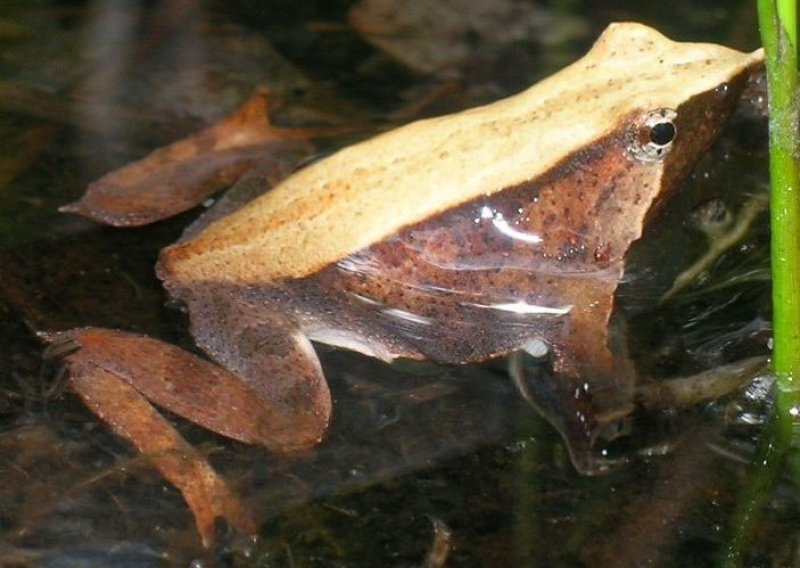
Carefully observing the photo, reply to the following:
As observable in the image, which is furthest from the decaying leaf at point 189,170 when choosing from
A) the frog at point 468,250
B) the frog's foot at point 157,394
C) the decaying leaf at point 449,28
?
the decaying leaf at point 449,28

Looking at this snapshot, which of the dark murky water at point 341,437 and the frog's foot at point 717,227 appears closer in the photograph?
the dark murky water at point 341,437

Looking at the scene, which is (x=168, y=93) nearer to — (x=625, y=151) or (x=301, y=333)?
(x=301, y=333)

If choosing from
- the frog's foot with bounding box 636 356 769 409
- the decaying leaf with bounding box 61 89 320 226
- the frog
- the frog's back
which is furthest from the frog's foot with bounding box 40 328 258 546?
the frog's foot with bounding box 636 356 769 409

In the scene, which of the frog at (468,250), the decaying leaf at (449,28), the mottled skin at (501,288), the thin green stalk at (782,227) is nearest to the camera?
the thin green stalk at (782,227)

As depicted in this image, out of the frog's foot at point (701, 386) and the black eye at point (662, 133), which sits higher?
the black eye at point (662, 133)

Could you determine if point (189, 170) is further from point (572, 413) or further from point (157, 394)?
point (572, 413)

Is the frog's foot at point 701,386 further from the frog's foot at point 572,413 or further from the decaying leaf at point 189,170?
the decaying leaf at point 189,170
